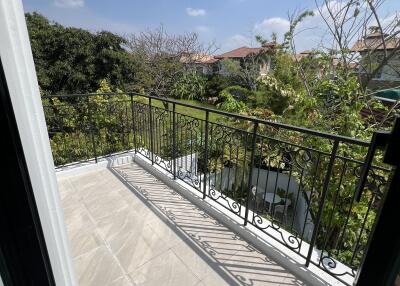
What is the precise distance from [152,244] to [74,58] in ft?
19.7

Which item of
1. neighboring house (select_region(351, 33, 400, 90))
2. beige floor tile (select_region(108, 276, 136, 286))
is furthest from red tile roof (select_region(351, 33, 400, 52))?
beige floor tile (select_region(108, 276, 136, 286))

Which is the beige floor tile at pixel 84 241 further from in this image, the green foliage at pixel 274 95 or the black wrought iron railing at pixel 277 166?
the green foliage at pixel 274 95

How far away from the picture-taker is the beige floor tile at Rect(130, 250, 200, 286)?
5.75 feet

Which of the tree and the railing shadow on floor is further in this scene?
the tree

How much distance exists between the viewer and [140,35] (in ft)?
28.1

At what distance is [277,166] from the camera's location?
85.4 inches

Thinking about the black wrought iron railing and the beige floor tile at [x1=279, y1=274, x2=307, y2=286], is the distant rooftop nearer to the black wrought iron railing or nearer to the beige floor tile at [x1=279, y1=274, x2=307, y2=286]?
the black wrought iron railing

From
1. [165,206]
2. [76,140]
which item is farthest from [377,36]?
[76,140]

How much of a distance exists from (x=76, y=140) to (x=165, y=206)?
306 centimetres

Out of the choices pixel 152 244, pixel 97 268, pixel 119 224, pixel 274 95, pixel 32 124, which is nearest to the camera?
pixel 32 124

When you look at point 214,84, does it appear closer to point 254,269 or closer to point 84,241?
point 84,241

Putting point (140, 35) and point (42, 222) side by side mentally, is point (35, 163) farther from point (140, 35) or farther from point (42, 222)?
point (140, 35)

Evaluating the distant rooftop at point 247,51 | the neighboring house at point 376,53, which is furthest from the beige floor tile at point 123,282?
the distant rooftop at point 247,51

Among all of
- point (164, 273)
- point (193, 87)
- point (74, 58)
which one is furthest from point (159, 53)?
point (164, 273)
